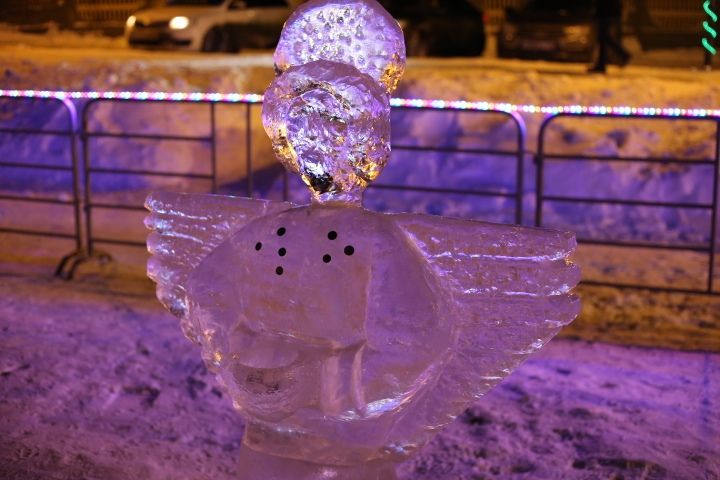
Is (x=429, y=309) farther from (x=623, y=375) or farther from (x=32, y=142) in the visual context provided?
(x=32, y=142)

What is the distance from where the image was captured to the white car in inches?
731

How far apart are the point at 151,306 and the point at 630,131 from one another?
625 centimetres

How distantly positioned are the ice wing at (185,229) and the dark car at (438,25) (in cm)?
1528

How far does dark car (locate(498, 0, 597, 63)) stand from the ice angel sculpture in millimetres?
14778

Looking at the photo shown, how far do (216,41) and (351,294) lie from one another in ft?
55.2

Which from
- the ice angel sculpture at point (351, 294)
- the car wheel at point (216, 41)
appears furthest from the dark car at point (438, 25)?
the ice angel sculpture at point (351, 294)

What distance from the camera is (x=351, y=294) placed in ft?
9.36

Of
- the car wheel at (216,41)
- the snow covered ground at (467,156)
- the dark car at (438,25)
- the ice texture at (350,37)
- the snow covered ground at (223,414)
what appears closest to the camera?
the ice texture at (350,37)

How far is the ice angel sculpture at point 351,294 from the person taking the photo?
284cm

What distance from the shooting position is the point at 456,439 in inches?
181

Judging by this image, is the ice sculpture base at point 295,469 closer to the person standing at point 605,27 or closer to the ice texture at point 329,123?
the ice texture at point 329,123

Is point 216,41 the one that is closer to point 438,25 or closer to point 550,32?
point 438,25

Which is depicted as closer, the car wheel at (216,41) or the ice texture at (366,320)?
the ice texture at (366,320)

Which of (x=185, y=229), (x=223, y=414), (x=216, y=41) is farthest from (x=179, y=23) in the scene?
(x=185, y=229)
